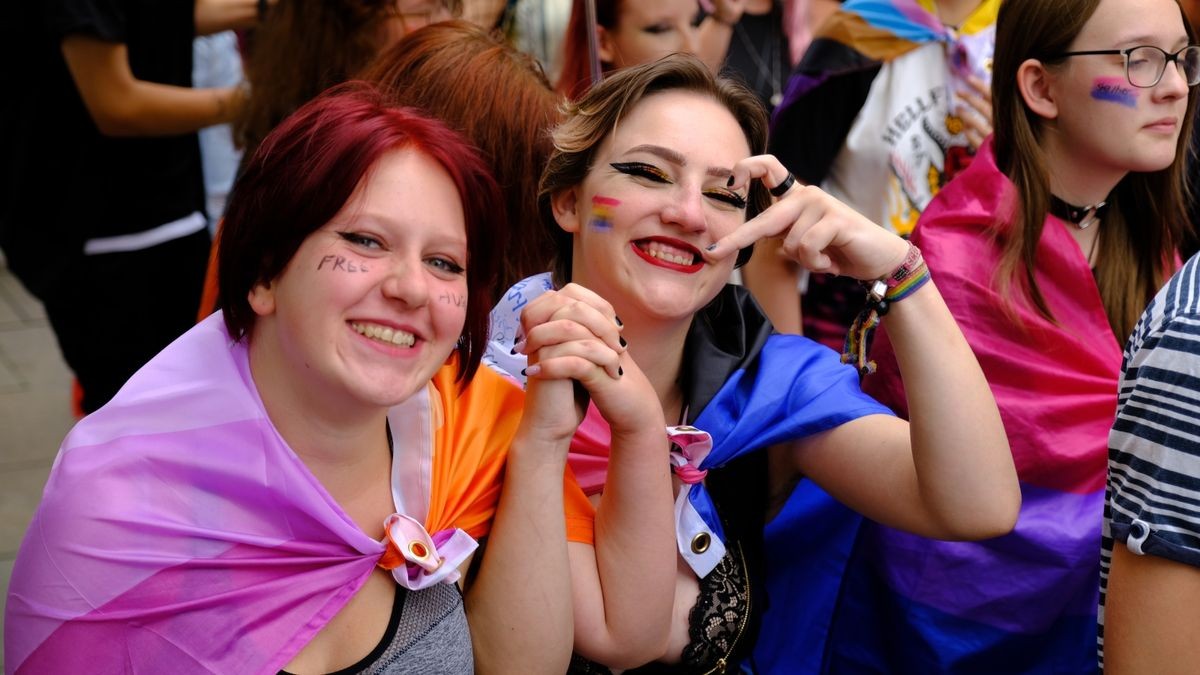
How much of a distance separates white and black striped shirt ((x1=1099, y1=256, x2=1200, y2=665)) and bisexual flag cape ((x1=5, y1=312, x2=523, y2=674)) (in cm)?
96

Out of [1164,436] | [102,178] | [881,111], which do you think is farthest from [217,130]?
[1164,436]

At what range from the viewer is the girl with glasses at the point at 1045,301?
7.95 feet

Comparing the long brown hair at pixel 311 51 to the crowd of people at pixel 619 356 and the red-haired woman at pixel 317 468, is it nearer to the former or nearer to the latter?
the crowd of people at pixel 619 356

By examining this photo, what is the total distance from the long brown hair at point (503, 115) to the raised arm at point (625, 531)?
2.26 feet

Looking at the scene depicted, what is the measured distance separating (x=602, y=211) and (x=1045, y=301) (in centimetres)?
100

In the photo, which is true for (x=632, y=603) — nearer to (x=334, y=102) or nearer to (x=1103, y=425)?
(x=334, y=102)

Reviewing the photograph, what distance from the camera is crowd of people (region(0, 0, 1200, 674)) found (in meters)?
1.66

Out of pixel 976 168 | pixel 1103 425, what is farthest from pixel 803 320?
pixel 1103 425

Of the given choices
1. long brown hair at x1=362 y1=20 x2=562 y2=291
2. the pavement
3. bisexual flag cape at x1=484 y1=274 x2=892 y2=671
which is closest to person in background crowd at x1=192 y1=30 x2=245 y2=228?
the pavement

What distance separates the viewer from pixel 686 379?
226 centimetres

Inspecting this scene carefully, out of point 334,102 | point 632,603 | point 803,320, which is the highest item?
point 334,102

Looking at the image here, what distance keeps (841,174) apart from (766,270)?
355mm

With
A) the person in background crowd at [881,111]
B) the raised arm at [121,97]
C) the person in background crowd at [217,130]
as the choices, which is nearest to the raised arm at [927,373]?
the person in background crowd at [881,111]

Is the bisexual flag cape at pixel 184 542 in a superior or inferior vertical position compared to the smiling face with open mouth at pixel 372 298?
inferior
